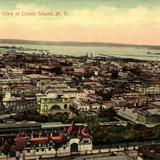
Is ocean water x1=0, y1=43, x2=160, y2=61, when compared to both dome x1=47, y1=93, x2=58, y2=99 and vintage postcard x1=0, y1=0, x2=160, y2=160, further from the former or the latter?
dome x1=47, y1=93, x2=58, y2=99

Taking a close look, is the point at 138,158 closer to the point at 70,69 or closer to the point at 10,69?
the point at 70,69

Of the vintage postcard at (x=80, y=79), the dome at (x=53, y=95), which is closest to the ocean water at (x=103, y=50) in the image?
the vintage postcard at (x=80, y=79)

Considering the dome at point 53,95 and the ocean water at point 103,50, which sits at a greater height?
the ocean water at point 103,50

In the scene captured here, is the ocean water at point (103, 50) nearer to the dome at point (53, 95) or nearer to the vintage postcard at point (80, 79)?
the vintage postcard at point (80, 79)

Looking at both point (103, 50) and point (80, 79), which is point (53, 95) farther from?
point (103, 50)

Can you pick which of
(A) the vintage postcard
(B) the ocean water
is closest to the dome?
(A) the vintage postcard

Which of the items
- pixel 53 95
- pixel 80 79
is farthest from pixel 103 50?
pixel 53 95

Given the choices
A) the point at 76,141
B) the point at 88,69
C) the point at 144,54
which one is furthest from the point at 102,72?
the point at 76,141

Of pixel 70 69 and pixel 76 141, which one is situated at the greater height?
pixel 70 69
